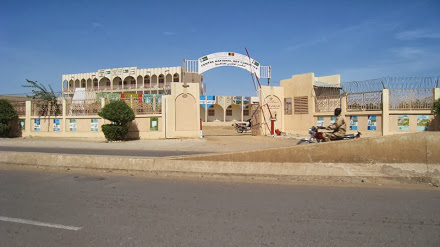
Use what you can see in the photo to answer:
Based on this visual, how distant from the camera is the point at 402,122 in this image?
17.0m

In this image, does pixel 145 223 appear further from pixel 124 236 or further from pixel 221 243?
pixel 221 243

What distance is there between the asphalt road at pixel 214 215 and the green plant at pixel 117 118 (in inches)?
430

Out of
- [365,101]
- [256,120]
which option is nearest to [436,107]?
[365,101]

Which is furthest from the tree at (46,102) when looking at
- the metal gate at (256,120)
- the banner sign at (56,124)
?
the metal gate at (256,120)

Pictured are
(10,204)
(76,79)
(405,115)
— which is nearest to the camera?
(10,204)

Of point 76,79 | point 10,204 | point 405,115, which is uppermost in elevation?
point 76,79

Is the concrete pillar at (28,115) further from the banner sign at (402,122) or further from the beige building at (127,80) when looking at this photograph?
the beige building at (127,80)

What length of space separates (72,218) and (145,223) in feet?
3.87

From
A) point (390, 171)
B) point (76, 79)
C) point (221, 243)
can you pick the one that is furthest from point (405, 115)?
point (76, 79)

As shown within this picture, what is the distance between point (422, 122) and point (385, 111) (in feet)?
6.02

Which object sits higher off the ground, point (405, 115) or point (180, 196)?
point (405, 115)

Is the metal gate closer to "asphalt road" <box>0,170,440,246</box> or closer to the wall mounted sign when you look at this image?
the wall mounted sign

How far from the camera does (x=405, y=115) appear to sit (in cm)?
1695

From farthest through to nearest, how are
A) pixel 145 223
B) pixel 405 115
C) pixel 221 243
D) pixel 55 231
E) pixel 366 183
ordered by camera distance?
pixel 405 115, pixel 366 183, pixel 145 223, pixel 55 231, pixel 221 243
